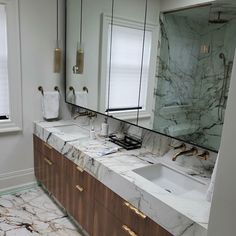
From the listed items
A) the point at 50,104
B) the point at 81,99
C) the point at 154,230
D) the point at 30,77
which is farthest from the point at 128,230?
the point at 30,77

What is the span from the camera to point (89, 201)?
181 cm

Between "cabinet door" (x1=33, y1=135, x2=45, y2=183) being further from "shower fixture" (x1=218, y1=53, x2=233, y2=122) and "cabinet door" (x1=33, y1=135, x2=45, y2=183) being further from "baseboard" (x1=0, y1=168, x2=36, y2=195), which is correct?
"shower fixture" (x1=218, y1=53, x2=233, y2=122)

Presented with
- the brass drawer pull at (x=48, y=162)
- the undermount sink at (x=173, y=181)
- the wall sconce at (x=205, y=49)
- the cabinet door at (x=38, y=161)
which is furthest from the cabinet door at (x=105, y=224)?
the wall sconce at (x=205, y=49)

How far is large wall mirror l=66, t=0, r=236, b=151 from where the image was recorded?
1.44 metres

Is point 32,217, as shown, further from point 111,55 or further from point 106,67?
point 111,55

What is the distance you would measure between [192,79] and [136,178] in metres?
0.77

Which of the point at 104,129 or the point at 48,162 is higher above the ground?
the point at 104,129

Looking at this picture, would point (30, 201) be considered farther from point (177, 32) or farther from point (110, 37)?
point (177, 32)

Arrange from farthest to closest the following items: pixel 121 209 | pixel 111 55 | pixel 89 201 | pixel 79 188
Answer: pixel 111 55, pixel 79 188, pixel 89 201, pixel 121 209

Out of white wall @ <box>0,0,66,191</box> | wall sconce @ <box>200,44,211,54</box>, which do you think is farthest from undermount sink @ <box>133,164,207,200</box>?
white wall @ <box>0,0,66,191</box>

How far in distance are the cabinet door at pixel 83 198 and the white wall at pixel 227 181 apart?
107 centimetres

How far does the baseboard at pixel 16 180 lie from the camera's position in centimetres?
270

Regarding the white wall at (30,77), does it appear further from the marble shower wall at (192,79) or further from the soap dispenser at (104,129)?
the marble shower wall at (192,79)

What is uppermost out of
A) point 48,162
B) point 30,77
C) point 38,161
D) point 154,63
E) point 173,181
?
point 154,63
